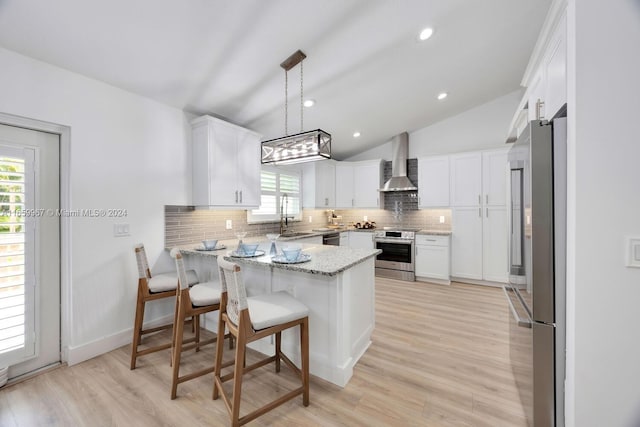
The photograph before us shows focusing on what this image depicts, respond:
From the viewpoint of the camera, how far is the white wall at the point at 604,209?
110 cm

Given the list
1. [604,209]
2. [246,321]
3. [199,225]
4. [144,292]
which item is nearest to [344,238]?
[199,225]

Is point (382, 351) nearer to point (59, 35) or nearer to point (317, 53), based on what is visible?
point (317, 53)

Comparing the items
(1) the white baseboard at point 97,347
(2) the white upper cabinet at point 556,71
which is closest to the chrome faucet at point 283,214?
(1) the white baseboard at point 97,347

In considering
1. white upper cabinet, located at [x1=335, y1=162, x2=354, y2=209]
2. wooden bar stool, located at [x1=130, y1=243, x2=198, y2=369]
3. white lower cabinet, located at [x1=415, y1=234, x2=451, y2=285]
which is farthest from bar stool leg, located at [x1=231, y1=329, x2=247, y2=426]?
white upper cabinet, located at [x1=335, y1=162, x2=354, y2=209]

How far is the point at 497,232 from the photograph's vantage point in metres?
4.30

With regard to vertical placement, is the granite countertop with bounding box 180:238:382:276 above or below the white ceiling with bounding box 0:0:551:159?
below

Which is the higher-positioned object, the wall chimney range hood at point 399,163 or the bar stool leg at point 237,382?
the wall chimney range hood at point 399,163

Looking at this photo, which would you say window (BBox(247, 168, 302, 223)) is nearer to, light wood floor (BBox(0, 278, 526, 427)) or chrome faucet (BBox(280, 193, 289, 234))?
chrome faucet (BBox(280, 193, 289, 234))

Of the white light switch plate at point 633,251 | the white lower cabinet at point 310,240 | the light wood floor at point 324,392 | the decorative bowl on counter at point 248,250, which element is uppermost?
the white light switch plate at point 633,251

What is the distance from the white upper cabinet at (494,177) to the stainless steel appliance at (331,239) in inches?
107

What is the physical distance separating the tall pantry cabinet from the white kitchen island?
2912 mm

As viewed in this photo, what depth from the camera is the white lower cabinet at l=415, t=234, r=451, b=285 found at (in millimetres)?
4570

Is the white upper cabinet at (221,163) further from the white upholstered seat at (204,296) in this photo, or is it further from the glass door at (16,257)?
the glass door at (16,257)

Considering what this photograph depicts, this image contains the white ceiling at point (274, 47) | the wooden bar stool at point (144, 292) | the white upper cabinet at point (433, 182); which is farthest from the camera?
the white upper cabinet at point (433, 182)
